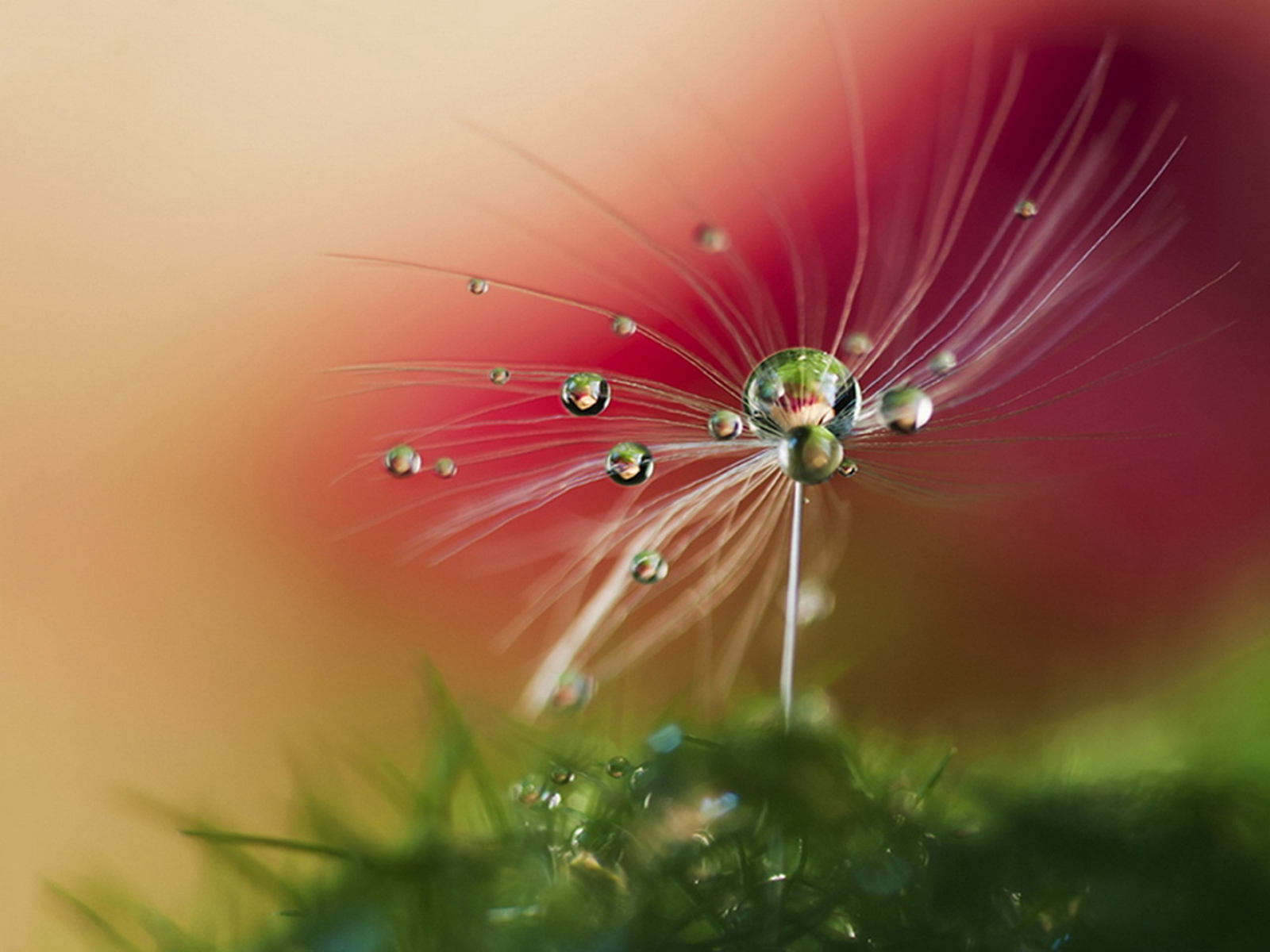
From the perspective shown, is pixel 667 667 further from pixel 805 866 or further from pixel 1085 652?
pixel 805 866

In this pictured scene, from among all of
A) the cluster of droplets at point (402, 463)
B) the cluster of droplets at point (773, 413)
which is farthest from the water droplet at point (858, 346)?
the cluster of droplets at point (402, 463)

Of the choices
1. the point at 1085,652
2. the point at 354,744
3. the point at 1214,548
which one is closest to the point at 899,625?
the point at 1085,652

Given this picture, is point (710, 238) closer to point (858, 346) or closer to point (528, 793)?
point (858, 346)

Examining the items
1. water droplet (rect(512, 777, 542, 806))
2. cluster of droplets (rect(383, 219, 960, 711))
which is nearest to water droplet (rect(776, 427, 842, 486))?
cluster of droplets (rect(383, 219, 960, 711))

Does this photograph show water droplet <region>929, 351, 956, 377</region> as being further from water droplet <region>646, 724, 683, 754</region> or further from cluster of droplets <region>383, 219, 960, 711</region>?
water droplet <region>646, 724, 683, 754</region>

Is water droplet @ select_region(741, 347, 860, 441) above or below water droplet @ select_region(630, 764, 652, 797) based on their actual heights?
above

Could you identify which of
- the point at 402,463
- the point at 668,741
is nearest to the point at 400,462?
the point at 402,463

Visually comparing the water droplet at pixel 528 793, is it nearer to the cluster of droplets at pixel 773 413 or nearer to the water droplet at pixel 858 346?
the cluster of droplets at pixel 773 413
